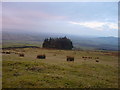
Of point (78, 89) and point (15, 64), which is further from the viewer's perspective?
point (15, 64)

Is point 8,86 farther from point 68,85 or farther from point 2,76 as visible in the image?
point 68,85

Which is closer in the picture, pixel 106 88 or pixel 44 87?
pixel 44 87

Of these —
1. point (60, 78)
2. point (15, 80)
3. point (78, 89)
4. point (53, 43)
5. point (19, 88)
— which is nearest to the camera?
point (19, 88)

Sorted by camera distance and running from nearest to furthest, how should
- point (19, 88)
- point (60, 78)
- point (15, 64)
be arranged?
point (19, 88), point (60, 78), point (15, 64)

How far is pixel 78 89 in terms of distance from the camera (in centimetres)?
1259

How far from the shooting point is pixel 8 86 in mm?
12148

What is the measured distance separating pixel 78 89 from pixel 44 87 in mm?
2552

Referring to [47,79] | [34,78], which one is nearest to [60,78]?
[47,79]

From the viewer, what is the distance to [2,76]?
1486 centimetres

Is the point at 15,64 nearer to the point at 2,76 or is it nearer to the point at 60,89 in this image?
the point at 2,76

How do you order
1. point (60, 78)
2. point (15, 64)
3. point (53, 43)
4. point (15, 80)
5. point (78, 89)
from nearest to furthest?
point (78, 89)
point (15, 80)
point (60, 78)
point (15, 64)
point (53, 43)

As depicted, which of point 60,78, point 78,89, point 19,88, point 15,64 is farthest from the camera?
point 15,64

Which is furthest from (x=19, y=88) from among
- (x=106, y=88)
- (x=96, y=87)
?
(x=106, y=88)

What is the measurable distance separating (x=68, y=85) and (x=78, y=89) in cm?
97
